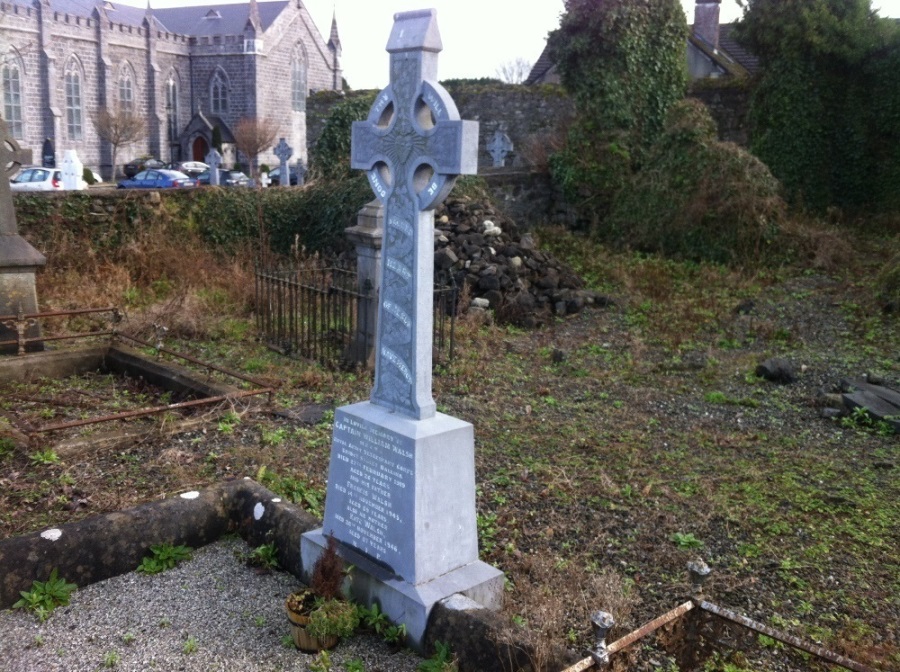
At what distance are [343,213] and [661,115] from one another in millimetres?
7780

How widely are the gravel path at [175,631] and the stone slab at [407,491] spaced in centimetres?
45

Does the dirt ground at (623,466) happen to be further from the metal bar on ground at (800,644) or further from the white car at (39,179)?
the white car at (39,179)

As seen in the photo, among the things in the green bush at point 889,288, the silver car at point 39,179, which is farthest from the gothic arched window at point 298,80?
the green bush at point 889,288

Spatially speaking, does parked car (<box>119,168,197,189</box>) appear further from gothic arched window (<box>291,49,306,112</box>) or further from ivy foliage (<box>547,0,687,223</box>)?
gothic arched window (<box>291,49,306,112</box>)

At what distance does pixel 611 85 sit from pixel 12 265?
1255cm

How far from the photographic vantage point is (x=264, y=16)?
47.0 meters

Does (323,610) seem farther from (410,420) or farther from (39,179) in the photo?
(39,179)

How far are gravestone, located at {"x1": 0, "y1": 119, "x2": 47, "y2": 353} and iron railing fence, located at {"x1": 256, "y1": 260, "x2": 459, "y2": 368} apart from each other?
2530 millimetres

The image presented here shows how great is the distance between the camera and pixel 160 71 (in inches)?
1746

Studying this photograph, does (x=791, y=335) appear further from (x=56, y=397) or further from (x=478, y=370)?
(x=56, y=397)

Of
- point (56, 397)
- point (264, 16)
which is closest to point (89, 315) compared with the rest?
point (56, 397)

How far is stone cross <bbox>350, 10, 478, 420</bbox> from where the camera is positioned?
4.02m

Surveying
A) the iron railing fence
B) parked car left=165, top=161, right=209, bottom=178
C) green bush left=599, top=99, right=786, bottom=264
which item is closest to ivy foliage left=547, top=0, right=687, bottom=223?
green bush left=599, top=99, right=786, bottom=264

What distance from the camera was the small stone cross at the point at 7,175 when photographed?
8672 mm
